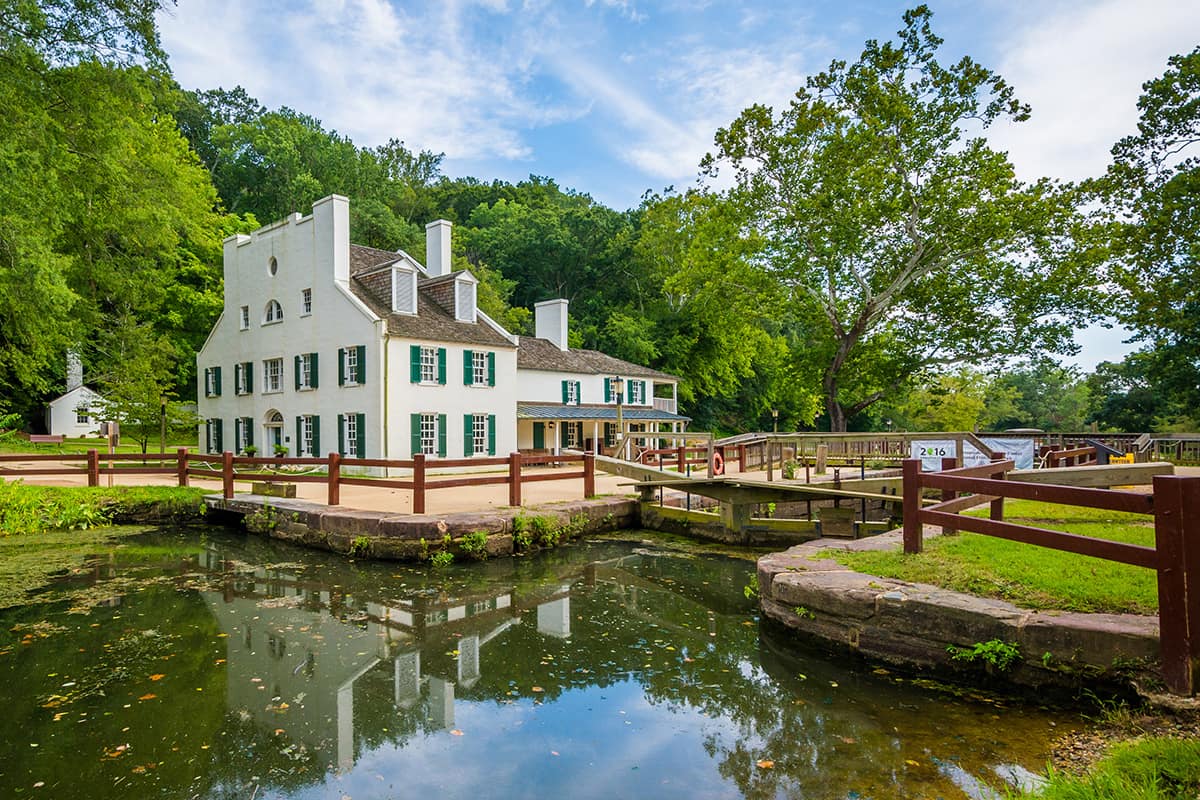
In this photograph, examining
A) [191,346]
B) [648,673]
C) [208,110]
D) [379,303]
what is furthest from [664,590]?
[208,110]

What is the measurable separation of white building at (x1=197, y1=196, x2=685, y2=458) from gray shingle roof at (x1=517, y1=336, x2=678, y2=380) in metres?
0.77

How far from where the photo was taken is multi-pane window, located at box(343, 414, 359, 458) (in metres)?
20.4

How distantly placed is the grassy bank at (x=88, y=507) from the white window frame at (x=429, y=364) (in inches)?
313

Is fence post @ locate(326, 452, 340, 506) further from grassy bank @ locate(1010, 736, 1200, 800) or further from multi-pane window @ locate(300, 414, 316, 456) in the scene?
multi-pane window @ locate(300, 414, 316, 456)

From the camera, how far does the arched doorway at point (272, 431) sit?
23234mm

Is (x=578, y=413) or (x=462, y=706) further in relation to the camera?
(x=578, y=413)

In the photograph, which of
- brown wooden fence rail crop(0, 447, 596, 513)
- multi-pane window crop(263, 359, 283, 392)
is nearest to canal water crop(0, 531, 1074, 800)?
brown wooden fence rail crop(0, 447, 596, 513)

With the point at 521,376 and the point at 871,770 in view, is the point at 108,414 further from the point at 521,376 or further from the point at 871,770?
the point at 871,770

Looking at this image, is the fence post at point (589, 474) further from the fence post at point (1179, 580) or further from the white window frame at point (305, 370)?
the white window frame at point (305, 370)

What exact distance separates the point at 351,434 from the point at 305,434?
2.68 metres

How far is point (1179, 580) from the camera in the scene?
11.9 ft

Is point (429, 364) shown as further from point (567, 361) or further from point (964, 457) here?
point (964, 457)

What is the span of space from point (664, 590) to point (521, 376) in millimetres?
19439

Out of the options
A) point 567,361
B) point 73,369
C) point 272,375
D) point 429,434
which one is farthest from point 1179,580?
point 73,369
